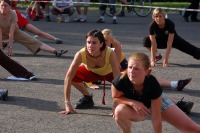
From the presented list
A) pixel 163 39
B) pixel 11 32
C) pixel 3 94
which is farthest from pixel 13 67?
pixel 163 39

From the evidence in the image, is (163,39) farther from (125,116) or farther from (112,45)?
(125,116)

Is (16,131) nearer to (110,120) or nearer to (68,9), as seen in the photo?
(110,120)

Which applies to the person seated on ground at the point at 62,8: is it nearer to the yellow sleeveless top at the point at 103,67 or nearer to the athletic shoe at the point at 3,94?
the athletic shoe at the point at 3,94

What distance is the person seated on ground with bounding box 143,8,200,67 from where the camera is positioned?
941 cm

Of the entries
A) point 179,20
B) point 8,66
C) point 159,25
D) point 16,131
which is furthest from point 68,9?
point 16,131

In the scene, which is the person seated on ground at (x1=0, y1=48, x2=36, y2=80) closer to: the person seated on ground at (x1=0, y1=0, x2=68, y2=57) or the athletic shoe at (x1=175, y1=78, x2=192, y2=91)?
the person seated on ground at (x1=0, y1=0, x2=68, y2=57)

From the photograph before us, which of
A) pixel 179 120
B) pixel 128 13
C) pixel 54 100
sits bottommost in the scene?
pixel 128 13

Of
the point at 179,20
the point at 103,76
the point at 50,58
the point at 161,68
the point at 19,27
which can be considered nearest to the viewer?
the point at 103,76

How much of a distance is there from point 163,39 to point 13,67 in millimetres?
3161

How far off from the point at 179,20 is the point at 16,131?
14735 millimetres

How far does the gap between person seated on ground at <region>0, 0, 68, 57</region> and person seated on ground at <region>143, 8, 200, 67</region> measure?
1878 millimetres

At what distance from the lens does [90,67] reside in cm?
648

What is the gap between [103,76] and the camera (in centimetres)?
664

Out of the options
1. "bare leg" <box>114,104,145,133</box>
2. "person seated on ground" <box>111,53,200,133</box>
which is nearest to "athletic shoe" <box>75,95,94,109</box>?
"person seated on ground" <box>111,53,200,133</box>
